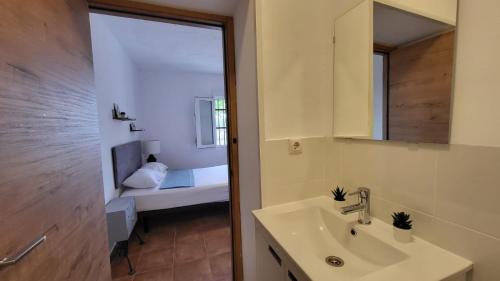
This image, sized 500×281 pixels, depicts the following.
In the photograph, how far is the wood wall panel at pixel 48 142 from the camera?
0.59 metres

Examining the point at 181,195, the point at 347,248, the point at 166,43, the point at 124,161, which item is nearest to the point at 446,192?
the point at 347,248

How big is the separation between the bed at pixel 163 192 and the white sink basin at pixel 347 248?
183 cm

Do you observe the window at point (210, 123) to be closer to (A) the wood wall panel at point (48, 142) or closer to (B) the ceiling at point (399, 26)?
(A) the wood wall panel at point (48, 142)

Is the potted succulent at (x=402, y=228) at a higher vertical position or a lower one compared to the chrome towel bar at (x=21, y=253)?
lower

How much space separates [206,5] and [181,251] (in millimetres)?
2271

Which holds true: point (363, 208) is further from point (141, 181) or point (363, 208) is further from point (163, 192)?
point (141, 181)

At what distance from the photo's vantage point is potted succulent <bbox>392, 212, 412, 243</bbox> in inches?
31.1

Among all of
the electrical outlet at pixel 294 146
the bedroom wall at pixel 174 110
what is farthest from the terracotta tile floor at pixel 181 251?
the bedroom wall at pixel 174 110

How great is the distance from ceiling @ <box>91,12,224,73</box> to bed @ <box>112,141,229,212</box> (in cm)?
139

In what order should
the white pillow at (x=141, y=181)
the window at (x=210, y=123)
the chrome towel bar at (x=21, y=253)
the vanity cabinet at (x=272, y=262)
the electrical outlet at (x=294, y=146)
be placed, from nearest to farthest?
1. the chrome towel bar at (x=21, y=253)
2. the vanity cabinet at (x=272, y=262)
3. the electrical outlet at (x=294, y=146)
4. the white pillow at (x=141, y=181)
5. the window at (x=210, y=123)

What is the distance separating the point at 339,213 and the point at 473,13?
881 millimetres

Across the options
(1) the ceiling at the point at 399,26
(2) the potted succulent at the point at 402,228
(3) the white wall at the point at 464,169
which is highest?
(1) the ceiling at the point at 399,26

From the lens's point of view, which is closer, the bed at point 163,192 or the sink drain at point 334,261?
the sink drain at point 334,261

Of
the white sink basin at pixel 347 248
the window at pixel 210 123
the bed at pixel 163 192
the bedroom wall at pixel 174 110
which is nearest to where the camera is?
the white sink basin at pixel 347 248
